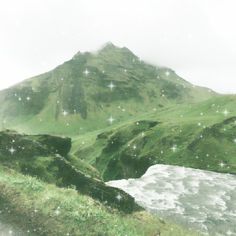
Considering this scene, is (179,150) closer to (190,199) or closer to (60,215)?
(190,199)

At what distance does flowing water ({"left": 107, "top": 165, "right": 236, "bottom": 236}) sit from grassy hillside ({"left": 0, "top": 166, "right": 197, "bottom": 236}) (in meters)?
15.7

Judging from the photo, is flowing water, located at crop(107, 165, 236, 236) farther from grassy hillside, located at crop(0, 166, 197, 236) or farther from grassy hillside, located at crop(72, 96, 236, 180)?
grassy hillside, located at crop(72, 96, 236, 180)

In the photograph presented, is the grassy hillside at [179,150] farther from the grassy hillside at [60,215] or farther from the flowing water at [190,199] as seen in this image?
the grassy hillside at [60,215]

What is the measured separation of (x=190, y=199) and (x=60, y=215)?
34.1m

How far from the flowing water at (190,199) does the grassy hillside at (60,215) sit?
51.4 feet

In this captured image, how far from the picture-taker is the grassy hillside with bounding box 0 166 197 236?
25125 mm

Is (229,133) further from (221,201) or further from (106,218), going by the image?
(106,218)

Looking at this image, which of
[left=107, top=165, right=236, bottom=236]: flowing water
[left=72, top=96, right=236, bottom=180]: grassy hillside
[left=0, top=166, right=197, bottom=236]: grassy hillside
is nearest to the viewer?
[left=0, top=166, right=197, bottom=236]: grassy hillside

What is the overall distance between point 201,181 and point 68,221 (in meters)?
51.1

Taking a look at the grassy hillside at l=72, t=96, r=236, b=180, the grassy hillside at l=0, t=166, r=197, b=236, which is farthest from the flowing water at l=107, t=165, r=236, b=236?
the grassy hillside at l=72, t=96, r=236, b=180

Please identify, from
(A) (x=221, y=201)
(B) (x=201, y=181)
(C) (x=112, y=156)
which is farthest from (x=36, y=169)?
(C) (x=112, y=156)

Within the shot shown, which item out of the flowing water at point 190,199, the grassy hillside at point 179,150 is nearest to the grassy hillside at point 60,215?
the flowing water at point 190,199

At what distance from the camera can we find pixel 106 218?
1048 inches

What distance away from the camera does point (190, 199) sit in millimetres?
57688
